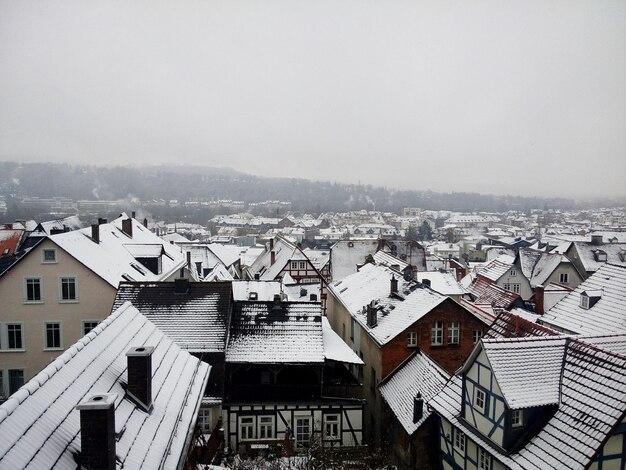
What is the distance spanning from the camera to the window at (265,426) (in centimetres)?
2436

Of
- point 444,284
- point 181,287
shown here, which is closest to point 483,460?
point 181,287

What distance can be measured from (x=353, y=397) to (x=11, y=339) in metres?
19.2

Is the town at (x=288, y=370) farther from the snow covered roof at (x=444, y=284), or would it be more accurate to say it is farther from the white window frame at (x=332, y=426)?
the snow covered roof at (x=444, y=284)

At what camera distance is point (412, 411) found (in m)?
21.6

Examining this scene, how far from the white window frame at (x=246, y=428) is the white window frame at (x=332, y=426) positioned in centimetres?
346

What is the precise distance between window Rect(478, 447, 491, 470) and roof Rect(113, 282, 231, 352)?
12.3 m

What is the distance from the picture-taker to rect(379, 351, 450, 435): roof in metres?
21.3

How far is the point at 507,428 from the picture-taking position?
15.3 metres

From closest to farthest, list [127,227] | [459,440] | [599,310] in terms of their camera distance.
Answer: [459,440] → [599,310] → [127,227]

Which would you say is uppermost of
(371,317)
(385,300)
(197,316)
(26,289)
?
(26,289)

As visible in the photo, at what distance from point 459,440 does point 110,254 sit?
79.8ft

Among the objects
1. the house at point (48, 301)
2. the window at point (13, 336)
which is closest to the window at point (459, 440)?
the house at point (48, 301)

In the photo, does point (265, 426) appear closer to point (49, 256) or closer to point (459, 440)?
point (459, 440)

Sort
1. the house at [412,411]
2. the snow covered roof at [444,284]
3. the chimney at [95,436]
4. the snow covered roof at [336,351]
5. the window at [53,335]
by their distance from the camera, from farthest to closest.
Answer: the snow covered roof at [444,284] < the window at [53,335] < the snow covered roof at [336,351] < the house at [412,411] < the chimney at [95,436]
